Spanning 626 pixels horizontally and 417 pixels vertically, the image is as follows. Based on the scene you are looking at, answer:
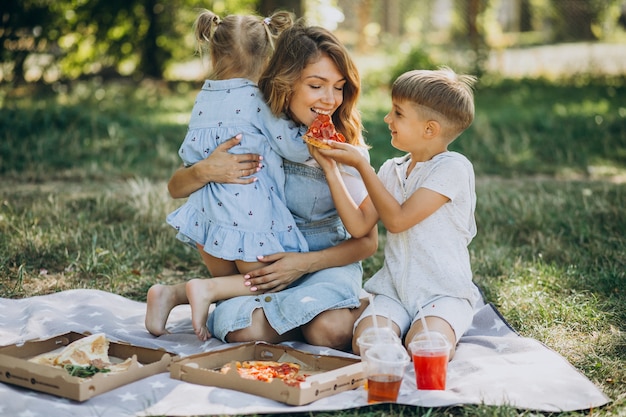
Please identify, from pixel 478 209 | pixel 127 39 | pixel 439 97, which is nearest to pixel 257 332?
pixel 439 97

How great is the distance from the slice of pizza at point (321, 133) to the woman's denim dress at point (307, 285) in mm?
274

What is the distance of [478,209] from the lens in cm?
570

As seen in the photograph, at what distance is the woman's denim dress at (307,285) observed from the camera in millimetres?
3514

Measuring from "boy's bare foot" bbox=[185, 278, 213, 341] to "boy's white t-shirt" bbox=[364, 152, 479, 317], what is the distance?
0.82m

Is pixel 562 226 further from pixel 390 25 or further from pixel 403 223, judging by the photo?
pixel 390 25

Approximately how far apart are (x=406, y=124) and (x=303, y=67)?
1.68 feet

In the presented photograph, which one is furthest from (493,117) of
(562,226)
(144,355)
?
(144,355)

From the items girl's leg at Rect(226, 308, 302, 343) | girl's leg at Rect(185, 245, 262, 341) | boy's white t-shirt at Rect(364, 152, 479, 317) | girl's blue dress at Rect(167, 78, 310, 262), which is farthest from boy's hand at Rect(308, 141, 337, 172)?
girl's leg at Rect(226, 308, 302, 343)

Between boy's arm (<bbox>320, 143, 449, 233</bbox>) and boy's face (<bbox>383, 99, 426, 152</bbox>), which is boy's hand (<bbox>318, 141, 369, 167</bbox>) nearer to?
boy's arm (<bbox>320, 143, 449, 233</bbox>)

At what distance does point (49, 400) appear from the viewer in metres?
2.86

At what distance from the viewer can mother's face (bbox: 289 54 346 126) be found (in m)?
3.57

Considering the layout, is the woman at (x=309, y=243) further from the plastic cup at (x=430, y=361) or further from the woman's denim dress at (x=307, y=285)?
the plastic cup at (x=430, y=361)

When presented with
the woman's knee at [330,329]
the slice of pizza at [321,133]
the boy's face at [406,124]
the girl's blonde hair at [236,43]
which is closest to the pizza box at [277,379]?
the woman's knee at [330,329]

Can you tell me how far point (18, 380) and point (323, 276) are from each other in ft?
4.41
